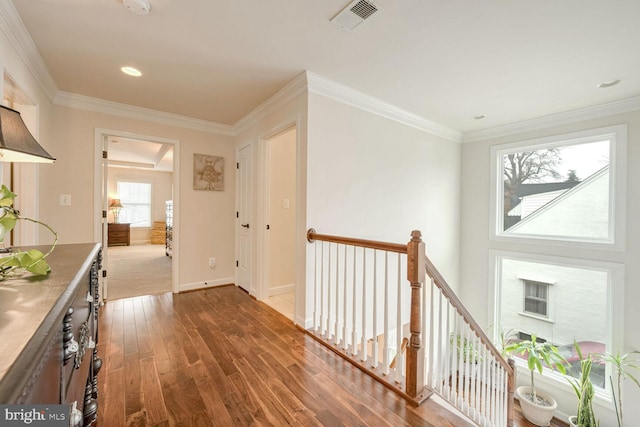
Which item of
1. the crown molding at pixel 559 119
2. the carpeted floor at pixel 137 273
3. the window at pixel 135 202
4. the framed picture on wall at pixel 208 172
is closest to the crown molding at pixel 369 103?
the crown molding at pixel 559 119

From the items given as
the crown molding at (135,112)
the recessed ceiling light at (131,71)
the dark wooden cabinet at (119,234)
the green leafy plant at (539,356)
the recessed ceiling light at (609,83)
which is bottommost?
the green leafy plant at (539,356)

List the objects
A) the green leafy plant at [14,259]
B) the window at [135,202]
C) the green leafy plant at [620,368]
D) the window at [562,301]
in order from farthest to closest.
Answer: the window at [135,202] < the window at [562,301] < the green leafy plant at [620,368] < the green leafy plant at [14,259]

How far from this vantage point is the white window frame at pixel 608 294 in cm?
315

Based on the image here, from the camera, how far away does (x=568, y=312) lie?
3.63 meters

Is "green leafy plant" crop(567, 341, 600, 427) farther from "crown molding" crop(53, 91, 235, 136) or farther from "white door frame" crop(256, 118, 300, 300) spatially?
"crown molding" crop(53, 91, 235, 136)

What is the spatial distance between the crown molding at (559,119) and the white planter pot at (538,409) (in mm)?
3603

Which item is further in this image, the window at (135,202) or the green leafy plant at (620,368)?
the window at (135,202)

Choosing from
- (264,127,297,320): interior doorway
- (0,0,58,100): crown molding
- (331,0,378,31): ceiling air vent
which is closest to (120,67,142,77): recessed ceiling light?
(0,0,58,100): crown molding

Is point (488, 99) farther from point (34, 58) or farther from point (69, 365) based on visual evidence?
point (34, 58)


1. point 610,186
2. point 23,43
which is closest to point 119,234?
point 23,43

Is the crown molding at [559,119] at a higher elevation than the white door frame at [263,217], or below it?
higher

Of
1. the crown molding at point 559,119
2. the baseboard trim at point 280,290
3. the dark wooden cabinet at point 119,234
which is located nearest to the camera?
the crown molding at point 559,119

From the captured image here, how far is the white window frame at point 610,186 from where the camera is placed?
3.18 meters

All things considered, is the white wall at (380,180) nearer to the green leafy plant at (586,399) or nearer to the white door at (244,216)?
the white door at (244,216)
